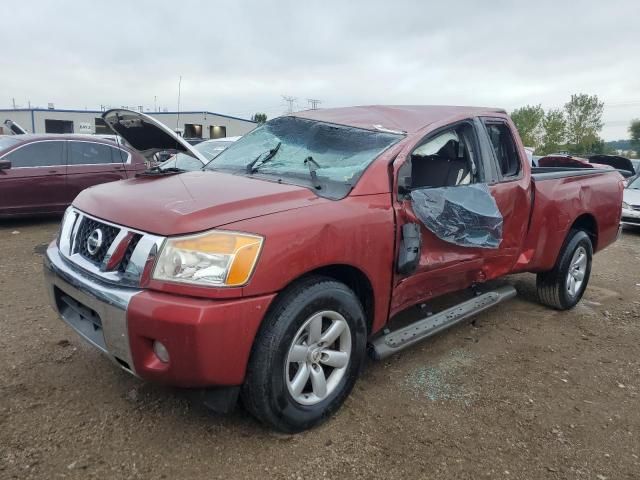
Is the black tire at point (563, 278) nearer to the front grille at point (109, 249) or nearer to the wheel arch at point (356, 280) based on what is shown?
the wheel arch at point (356, 280)

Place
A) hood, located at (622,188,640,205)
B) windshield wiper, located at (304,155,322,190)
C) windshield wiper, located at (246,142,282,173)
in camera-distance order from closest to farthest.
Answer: windshield wiper, located at (304,155,322,190) < windshield wiper, located at (246,142,282,173) < hood, located at (622,188,640,205)

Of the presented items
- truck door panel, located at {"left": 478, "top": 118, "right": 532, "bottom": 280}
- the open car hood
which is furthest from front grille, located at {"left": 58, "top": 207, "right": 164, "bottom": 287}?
truck door panel, located at {"left": 478, "top": 118, "right": 532, "bottom": 280}

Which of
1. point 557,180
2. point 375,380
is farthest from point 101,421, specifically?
point 557,180

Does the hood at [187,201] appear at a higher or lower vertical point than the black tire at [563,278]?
higher

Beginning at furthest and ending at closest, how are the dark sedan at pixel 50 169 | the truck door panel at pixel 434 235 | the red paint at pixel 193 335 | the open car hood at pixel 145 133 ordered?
1. the dark sedan at pixel 50 169
2. the open car hood at pixel 145 133
3. the truck door panel at pixel 434 235
4. the red paint at pixel 193 335

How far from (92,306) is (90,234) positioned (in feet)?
1.45

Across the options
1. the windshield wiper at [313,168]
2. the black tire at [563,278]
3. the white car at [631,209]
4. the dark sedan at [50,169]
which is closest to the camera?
the windshield wiper at [313,168]

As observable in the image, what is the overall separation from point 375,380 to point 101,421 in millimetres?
1641

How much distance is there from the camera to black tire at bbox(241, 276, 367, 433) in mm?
2289

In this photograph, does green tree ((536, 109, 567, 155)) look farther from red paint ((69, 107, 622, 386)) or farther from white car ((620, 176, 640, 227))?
red paint ((69, 107, 622, 386))

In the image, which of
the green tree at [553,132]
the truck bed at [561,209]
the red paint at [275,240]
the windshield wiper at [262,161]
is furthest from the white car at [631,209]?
the green tree at [553,132]

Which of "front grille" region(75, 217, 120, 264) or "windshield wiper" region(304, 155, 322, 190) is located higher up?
"windshield wiper" region(304, 155, 322, 190)

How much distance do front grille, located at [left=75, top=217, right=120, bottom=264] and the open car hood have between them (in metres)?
1.36

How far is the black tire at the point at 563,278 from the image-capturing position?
180 inches
